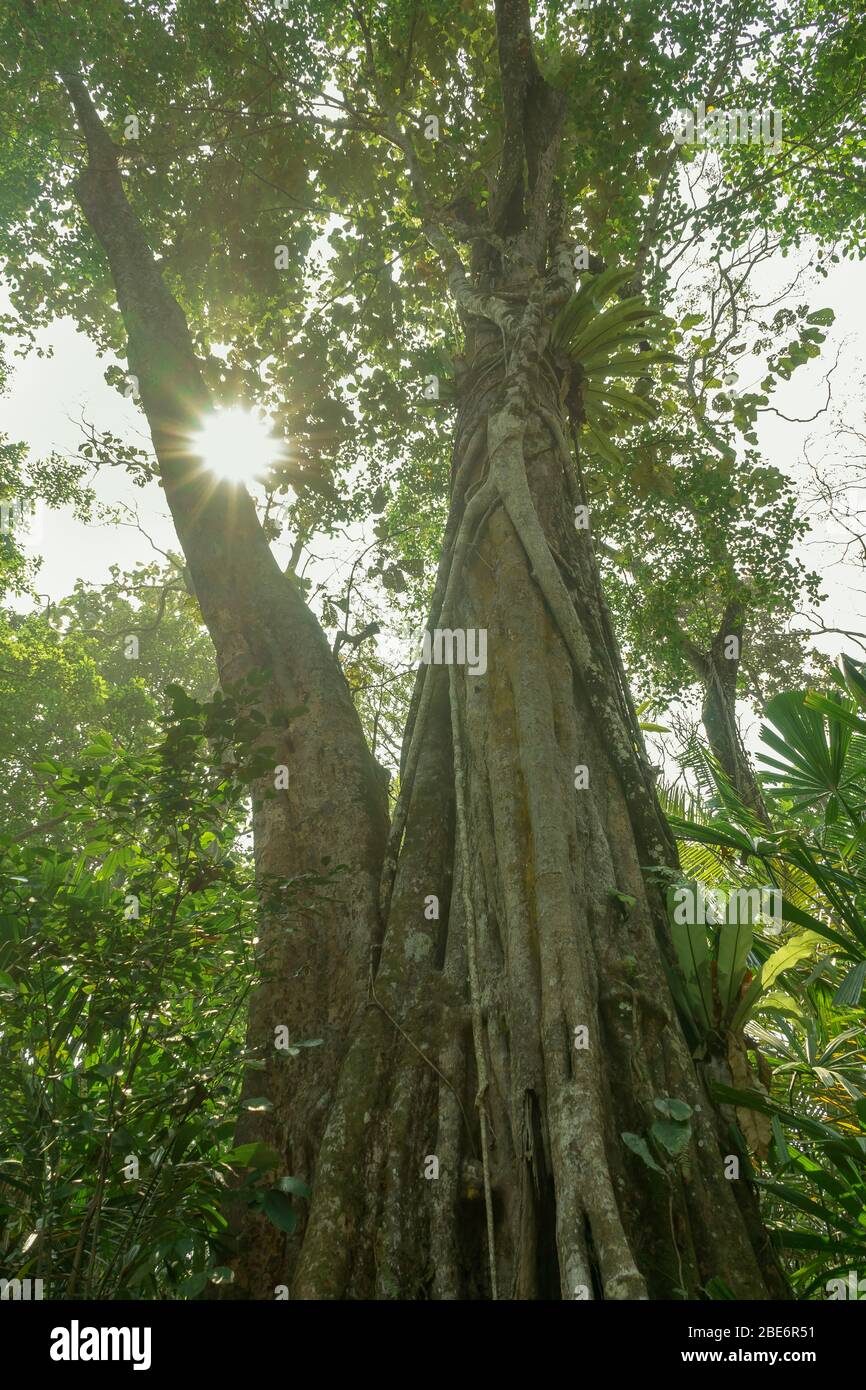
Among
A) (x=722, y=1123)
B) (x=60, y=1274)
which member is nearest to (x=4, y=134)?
(x=60, y=1274)

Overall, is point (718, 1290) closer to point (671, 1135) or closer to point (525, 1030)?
point (671, 1135)

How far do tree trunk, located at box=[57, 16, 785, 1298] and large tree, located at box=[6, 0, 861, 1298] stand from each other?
1 centimetres

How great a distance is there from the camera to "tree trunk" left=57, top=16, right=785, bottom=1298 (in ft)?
6.37

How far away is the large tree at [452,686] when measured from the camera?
79.2 inches

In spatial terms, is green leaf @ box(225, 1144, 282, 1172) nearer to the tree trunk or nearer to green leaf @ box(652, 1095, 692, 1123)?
the tree trunk

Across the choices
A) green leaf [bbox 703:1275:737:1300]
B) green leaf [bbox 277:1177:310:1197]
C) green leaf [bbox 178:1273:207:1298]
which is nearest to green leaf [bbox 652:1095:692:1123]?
green leaf [bbox 703:1275:737:1300]

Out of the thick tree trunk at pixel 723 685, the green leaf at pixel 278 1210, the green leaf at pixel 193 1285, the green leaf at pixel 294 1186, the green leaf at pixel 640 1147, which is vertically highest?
the thick tree trunk at pixel 723 685

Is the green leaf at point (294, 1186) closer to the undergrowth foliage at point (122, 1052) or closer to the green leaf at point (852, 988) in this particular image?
the undergrowth foliage at point (122, 1052)

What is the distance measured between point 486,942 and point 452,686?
3.42ft

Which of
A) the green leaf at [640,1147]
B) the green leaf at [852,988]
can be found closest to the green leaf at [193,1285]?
the green leaf at [640,1147]

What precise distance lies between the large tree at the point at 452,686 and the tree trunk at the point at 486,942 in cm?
1

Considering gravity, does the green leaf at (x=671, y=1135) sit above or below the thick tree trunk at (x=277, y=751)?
below

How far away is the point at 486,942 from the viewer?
252 centimetres

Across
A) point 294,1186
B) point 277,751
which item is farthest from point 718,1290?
point 277,751
